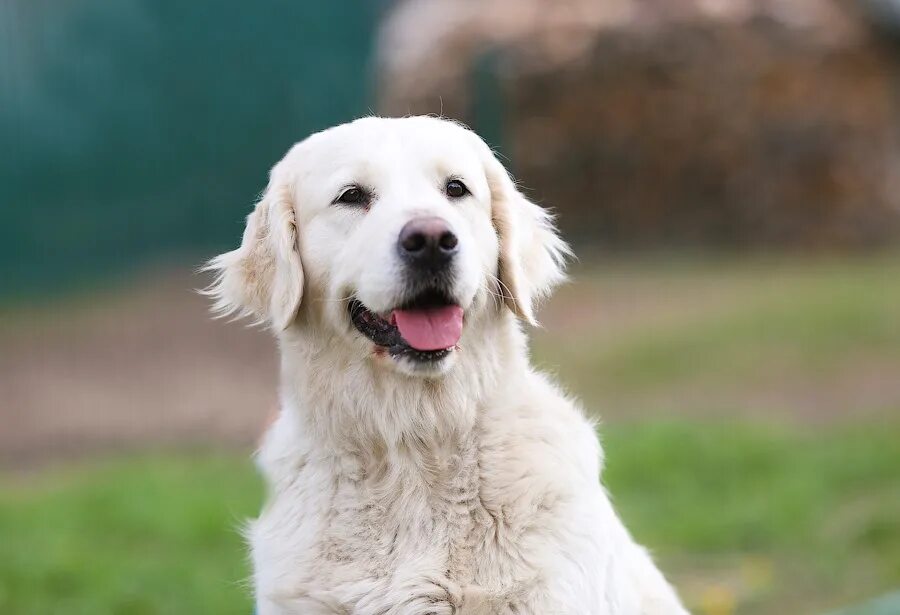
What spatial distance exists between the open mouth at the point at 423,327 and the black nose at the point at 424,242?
0.09 m

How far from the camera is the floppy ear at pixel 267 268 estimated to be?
11.3 ft

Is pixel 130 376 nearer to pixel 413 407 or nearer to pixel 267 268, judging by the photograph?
pixel 267 268

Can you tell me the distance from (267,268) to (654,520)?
3.97 m

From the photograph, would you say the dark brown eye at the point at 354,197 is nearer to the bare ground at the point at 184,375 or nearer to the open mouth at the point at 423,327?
the open mouth at the point at 423,327

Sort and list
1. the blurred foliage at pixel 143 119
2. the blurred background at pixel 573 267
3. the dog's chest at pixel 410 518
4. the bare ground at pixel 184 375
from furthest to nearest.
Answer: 1. the blurred foliage at pixel 143 119
2. the bare ground at pixel 184 375
3. the blurred background at pixel 573 267
4. the dog's chest at pixel 410 518

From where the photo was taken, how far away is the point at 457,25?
1317cm

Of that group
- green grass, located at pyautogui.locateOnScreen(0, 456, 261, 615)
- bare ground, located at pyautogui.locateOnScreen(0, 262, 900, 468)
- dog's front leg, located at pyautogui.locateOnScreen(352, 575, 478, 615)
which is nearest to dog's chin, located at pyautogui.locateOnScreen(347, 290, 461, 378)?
dog's front leg, located at pyautogui.locateOnScreen(352, 575, 478, 615)

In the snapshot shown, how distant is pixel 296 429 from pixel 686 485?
428 centimetres

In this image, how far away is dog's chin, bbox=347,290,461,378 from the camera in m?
3.28

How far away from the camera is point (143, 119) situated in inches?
443

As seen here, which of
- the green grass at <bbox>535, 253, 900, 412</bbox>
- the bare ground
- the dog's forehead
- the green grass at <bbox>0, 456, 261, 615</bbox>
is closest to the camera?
the dog's forehead

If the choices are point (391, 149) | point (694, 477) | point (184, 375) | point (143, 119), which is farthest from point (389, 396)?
point (143, 119)

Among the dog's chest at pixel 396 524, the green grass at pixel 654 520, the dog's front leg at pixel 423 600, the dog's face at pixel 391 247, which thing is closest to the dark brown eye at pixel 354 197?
the dog's face at pixel 391 247

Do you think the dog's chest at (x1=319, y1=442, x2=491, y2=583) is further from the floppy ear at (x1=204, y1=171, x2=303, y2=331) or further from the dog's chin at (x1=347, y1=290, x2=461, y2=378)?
the floppy ear at (x1=204, y1=171, x2=303, y2=331)
